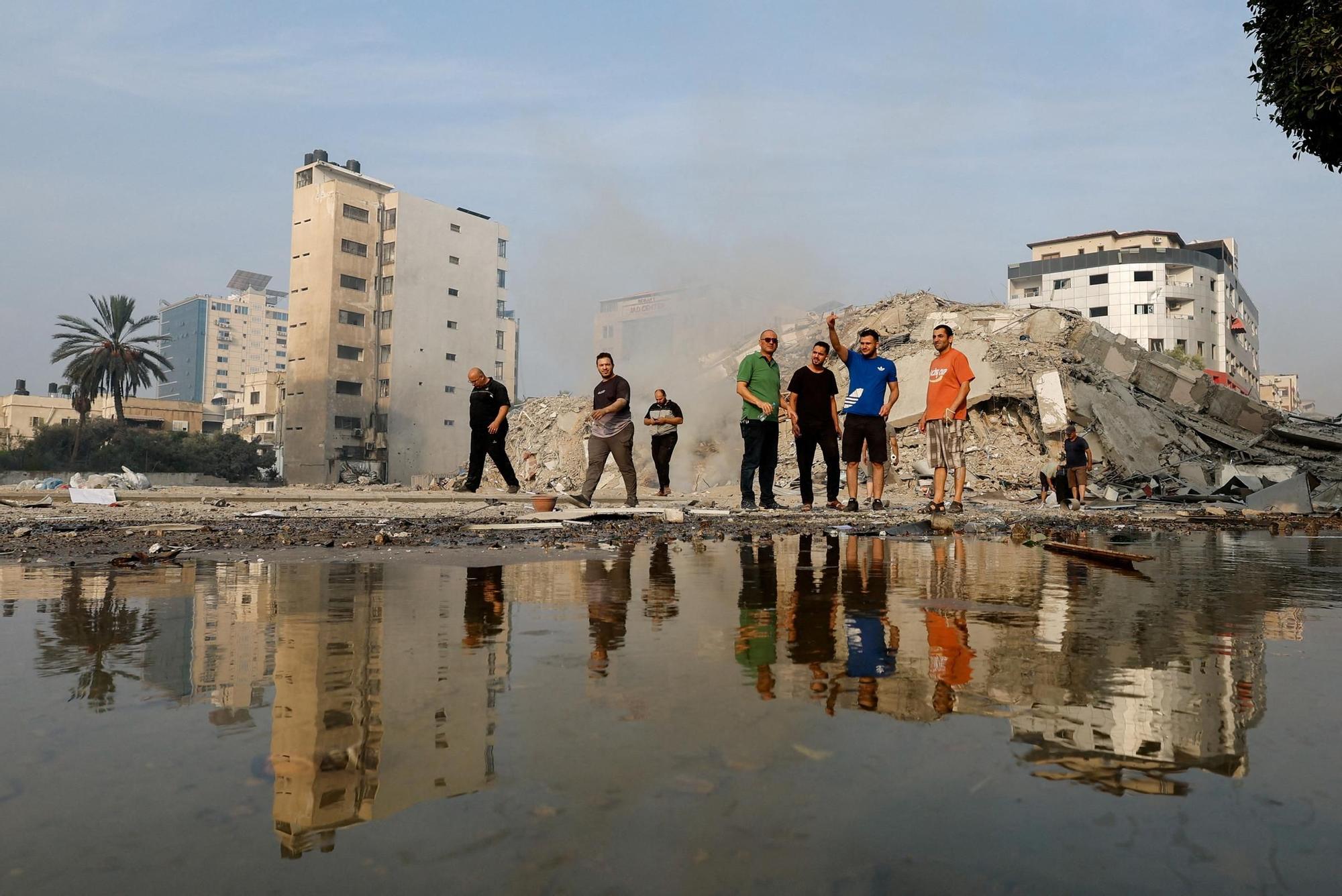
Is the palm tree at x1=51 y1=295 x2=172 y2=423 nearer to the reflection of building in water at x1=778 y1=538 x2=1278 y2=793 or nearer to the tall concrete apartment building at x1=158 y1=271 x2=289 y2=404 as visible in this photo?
the reflection of building in water at x1=778 y1=538 x2=1278 y2=793

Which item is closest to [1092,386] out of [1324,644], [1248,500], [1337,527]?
[1248,500]

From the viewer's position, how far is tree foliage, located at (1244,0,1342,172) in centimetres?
1016

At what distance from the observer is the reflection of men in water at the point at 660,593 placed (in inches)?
116

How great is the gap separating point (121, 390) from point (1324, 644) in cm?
6089

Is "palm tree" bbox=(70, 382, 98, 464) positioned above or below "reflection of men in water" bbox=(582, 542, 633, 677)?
above

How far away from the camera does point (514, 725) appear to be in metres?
1.62

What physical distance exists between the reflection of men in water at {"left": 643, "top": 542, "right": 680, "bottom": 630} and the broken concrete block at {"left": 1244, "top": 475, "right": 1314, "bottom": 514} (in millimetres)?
9692

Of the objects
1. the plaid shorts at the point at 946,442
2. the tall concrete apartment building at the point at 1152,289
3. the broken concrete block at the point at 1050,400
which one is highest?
the tall concrete apartment building at the point at 1152,289

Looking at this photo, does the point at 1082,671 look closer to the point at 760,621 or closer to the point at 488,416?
the point at 760,621

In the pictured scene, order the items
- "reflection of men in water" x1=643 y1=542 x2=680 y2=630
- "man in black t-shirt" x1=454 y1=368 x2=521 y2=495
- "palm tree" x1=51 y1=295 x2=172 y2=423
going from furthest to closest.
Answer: "palm tree" x1=51 y1=295 x2=172 y2=423 → "man in black t-shirt" x1=454 y1=368 x2=521 y2=495 → "reflection of men in water" x1=643 y1=542 x2=680 y2=630

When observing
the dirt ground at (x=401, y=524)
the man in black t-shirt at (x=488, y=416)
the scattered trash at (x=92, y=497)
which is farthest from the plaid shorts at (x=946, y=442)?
the scattered trash at (x=92, y=497)

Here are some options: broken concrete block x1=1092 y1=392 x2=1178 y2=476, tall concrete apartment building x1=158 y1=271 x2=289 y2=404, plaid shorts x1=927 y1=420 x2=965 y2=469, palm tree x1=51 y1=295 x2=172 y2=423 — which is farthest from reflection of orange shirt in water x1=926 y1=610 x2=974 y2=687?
tall concrete apartment building x1=158 y1=271 x2=289 y2=404

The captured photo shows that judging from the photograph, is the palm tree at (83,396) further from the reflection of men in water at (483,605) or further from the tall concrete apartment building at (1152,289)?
the tall concrete apartment building at (1152,289)

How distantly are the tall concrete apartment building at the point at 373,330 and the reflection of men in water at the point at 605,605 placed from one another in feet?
196
